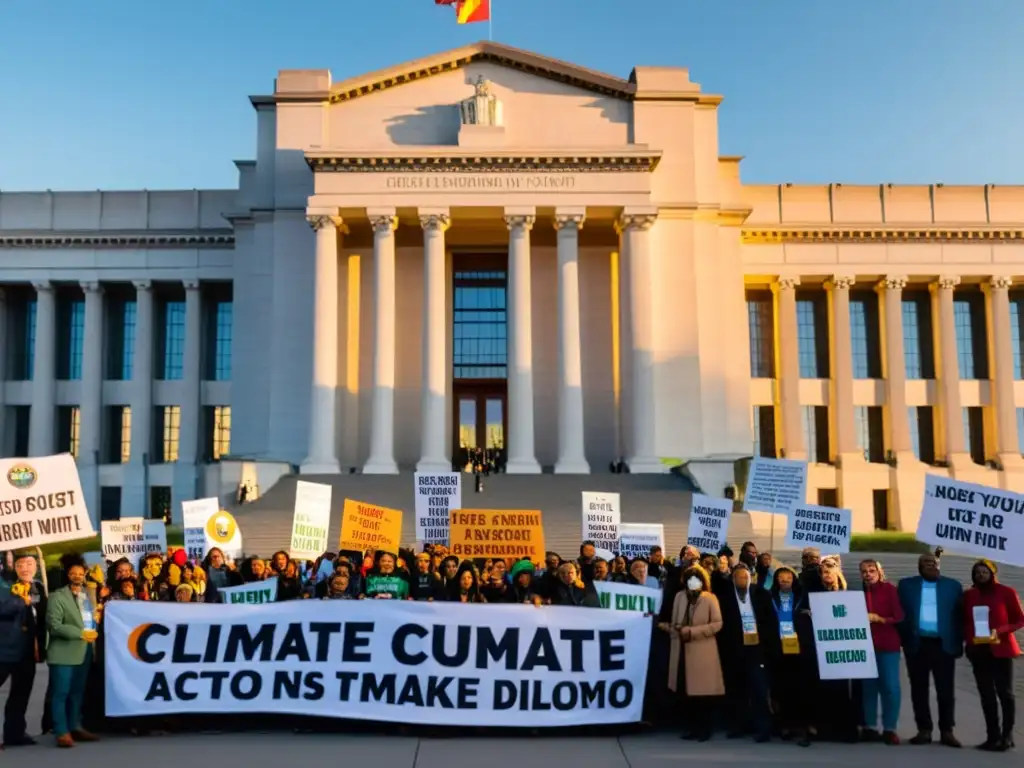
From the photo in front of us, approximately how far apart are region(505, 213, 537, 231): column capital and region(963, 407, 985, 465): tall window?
23.7 metres

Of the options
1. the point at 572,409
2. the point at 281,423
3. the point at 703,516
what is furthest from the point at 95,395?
the point at 703,516

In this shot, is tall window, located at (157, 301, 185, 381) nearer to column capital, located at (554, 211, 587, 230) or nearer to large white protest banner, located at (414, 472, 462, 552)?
column capital, located at (554, 211, 587, 230)

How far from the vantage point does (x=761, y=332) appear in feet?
150

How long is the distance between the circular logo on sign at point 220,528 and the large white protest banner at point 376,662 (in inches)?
272

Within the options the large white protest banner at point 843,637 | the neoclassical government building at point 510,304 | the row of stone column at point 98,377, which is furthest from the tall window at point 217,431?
the large white protest banner at point 843,637

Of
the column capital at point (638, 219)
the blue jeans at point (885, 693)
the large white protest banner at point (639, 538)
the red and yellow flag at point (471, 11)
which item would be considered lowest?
the blue jeans at point (885, 693)

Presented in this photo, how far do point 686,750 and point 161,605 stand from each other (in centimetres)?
550

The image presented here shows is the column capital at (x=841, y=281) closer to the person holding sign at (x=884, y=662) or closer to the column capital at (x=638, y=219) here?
the column capital at (x=638, y=219)

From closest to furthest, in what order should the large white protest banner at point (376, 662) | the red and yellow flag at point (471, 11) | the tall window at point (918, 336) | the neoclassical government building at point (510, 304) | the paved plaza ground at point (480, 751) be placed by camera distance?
the paved plaza ground at point (480, 751) < the large white protest banner at point (376, 662) < the neoclassical government building at point (510, 304) < the red and yellow flag at point (471, 11) < the tall window at point (918, 336)

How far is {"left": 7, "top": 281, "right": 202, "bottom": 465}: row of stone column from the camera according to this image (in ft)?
145

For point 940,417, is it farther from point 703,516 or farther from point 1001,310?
point 703,516

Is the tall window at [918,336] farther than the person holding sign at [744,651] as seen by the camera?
Yes

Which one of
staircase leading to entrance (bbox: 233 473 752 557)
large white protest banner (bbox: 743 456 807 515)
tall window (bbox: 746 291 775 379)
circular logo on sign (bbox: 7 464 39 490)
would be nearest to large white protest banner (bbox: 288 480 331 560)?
circular logo on sign (bbox: 7 464 39 490)

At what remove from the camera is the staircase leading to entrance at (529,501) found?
91.8 ft
